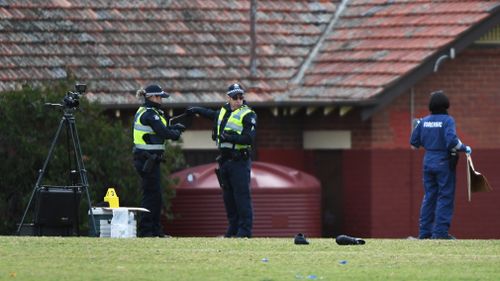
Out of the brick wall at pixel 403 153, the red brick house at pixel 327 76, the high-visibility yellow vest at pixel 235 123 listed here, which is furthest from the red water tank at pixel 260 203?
the high-visibility yellow vest at pixel 235 123

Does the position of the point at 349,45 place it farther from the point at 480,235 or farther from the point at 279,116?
the point at 480,235

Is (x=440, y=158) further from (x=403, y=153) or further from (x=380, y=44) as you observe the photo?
(x=380, y=44)

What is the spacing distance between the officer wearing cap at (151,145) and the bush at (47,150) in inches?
176

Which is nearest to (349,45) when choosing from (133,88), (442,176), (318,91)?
(318,91)

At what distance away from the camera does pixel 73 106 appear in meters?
21.1

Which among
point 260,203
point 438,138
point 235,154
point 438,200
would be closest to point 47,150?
point 260,203

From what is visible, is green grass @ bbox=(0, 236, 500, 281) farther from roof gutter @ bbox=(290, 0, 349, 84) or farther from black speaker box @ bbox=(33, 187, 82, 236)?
roof gutter @ bbox=(290, 0, 349, 84)

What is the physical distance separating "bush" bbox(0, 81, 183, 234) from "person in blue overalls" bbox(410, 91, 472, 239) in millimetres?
5744

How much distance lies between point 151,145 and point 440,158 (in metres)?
3.18

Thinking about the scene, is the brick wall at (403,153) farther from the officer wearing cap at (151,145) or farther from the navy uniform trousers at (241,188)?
the officer wearing cap at (151,145)

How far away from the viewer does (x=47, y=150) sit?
26.1 meters

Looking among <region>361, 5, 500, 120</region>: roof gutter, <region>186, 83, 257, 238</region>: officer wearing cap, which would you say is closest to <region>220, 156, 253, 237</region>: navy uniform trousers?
<region>186, 83, 257, 238</region>: officer wearing cap

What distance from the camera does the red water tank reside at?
28031mm

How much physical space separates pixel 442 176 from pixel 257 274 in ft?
18.2
